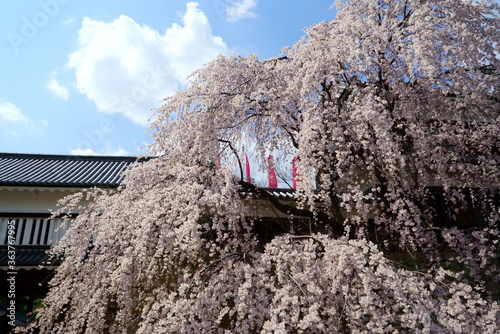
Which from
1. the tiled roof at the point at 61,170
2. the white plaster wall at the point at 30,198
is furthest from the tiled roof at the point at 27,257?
the tiled roof at the point at 61,170

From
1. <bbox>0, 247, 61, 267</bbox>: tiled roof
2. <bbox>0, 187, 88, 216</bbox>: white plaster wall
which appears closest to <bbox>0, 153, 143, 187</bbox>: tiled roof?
<bbox>0, 187, 88, 216</bbox>: white plaster wall

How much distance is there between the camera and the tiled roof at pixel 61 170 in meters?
12.1

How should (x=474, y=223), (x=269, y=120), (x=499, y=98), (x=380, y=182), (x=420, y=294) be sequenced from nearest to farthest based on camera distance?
(x=420, y=294), (x=499, y=98), (x=380, y=182), (x=269, y=120), (x=474, y=223)

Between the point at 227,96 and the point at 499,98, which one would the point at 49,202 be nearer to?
the point at 227,96

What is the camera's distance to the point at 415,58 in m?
6.07

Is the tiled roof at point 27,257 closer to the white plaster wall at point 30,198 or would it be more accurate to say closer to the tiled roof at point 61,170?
the white plaster wall at point 30,198

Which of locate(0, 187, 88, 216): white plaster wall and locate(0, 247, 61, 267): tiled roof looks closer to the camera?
locate(0, 247, 61, 267): tiled roof

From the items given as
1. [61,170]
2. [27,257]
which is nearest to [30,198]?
[27,257]

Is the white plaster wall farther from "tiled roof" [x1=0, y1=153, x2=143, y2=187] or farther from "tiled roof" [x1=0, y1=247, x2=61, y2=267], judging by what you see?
"tiled roof" [x1=0, y1=247, x2=61, y2=267]

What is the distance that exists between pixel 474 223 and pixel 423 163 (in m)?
4.56

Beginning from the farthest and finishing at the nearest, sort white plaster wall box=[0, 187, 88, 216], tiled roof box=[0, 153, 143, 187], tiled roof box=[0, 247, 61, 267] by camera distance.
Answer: tiled roof box=[0, 153, 143, 187]
white plaster wall box=[0, 187, 88, 216]
tiled roof box=[0, 247, 61, 267]

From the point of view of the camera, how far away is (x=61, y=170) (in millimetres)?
14461

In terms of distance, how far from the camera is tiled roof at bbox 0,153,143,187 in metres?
12.1

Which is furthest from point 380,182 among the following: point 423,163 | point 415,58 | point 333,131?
point 415,58
